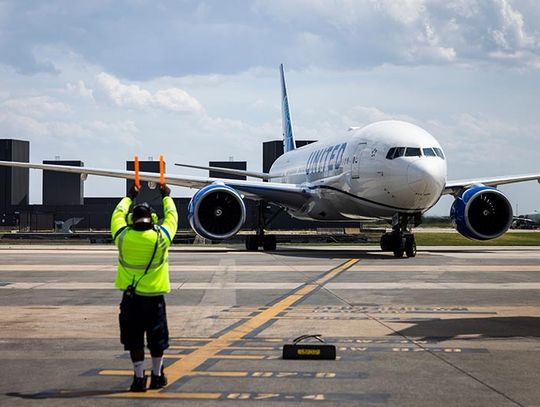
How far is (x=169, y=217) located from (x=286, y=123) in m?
43.6

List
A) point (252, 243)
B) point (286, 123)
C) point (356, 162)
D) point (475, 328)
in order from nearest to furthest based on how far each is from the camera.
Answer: point (475, 328) < point (356, 162) < point (252, 243) < point (286, 123)

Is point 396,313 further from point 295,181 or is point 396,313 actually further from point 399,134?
point 295,181

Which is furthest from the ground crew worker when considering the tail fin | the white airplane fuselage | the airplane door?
the tail fin

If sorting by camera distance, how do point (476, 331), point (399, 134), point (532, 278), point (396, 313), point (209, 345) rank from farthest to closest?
point (399, 134) → point (532, 278) → point (396, 313) → point (476, 331) → point (209, 345)

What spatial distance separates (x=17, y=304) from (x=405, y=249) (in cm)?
1611

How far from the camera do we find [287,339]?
394 inches

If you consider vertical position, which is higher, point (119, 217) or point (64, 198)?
point (64, 198)

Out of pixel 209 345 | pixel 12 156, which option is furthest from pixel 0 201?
pixel 209 345

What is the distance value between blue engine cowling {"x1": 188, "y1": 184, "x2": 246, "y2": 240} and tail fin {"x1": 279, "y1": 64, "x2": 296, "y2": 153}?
63.5ft

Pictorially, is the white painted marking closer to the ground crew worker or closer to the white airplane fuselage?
the white airplane fuselage

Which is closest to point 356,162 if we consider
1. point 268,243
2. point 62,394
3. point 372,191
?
point 372,191

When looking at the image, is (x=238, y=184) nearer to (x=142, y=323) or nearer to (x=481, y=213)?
(x=481, y=213)

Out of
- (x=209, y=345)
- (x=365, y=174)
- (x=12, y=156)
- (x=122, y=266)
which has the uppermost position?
(x=12, y=156)

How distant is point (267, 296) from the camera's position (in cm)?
1501
